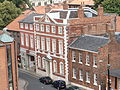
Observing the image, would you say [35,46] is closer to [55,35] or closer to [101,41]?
[55,35]

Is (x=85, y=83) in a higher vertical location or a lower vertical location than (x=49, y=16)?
lower

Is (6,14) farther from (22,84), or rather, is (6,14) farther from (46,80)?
(46,80)

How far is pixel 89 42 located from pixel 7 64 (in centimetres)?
1526

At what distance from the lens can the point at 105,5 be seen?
3366 inches

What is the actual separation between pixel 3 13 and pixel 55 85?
3752 centimetres

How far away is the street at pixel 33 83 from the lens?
2206 inches

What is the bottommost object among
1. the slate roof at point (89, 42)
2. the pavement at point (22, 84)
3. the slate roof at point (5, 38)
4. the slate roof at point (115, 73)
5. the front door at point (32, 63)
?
the pavement at point (22, 84)

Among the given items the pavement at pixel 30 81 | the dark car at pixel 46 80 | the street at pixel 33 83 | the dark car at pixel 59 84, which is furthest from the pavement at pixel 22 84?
the dark car at pixel 59 84

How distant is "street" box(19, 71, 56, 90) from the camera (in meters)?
56.0

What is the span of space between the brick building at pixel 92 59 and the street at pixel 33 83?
16.6 ft

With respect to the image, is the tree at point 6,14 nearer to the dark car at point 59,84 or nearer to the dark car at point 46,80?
the dark car at point 46,80

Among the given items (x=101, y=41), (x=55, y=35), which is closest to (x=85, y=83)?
(x=101, y=41)

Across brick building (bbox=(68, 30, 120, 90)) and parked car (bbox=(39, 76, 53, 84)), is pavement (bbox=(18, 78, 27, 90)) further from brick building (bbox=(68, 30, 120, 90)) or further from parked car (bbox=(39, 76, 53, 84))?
brick building (bbox=(68, 30, 120, 90))

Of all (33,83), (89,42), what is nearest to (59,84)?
(33,83)
